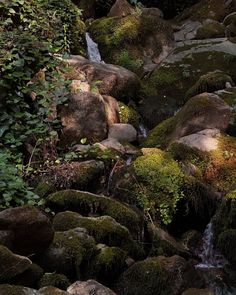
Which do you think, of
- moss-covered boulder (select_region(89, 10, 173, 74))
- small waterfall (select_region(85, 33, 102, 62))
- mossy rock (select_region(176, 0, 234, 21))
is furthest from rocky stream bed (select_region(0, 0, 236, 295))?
mossy rock (select_region(176, 0, 234, 21))

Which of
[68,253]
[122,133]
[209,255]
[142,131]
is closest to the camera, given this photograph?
[68,253]

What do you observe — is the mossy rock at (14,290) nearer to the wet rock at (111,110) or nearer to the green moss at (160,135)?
the green moss at (160,135)

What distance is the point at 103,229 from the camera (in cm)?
536

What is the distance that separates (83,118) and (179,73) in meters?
3.57

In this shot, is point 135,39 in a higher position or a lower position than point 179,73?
higher

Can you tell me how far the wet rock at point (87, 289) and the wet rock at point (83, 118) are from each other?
14.3 feet

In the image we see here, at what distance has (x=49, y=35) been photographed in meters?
10.3

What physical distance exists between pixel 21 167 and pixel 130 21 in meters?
7.74

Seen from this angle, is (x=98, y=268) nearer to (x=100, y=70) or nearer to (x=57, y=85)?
(x=57, y=85)

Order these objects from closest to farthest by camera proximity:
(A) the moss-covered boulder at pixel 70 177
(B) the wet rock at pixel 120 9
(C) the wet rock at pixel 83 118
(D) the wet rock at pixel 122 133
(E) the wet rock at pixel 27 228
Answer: (E) the wet rock at pixel 27 228, (A) the moss-covered boulder at pixel 70 177, (C) the wet rock at pixel 83 118, (D) the wet rock at pixel 122 133, (B) the wet rock at pixel 120 9

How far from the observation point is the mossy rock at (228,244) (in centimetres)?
571

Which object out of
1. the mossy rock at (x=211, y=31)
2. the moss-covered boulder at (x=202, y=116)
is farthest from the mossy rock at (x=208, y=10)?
the moss-covered boulder at (x=202, y=116)

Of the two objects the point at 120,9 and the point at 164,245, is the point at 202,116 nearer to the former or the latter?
the point at 164,245

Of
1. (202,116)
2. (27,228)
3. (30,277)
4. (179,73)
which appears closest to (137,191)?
(202,116)
